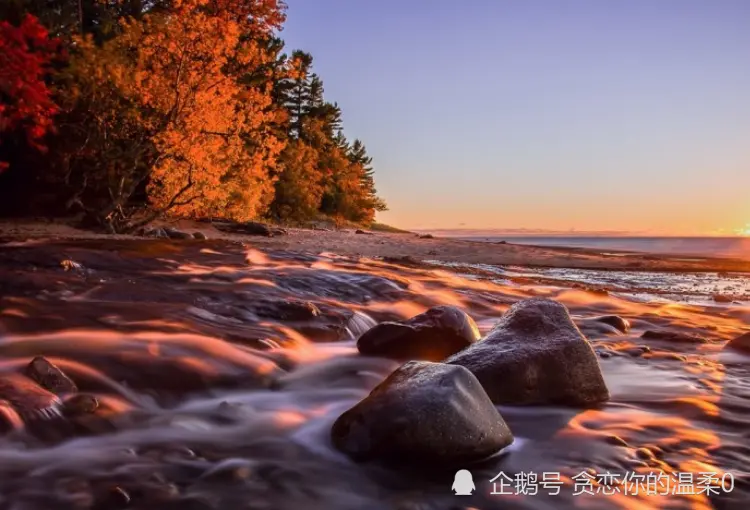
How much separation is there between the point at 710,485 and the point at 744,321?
285 inches

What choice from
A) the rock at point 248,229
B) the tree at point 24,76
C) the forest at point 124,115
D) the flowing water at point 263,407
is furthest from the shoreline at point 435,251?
the flowing water at point 263,407

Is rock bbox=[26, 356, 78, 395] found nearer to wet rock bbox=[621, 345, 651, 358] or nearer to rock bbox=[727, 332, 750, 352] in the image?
wet rock bbox=[621, 345, 651, 358]

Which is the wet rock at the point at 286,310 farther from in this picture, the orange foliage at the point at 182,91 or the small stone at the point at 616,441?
the orange foliage at the point at 182,91

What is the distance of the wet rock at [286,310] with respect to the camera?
6566 millimetres

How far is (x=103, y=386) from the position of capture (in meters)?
4.05

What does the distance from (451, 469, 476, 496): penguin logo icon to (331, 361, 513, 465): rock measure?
10cm

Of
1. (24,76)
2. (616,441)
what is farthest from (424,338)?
(24,76)

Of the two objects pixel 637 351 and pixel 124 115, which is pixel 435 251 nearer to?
pixel 124 115

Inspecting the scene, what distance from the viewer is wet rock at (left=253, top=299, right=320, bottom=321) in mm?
6566

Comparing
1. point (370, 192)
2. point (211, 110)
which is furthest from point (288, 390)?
point (370, 192)

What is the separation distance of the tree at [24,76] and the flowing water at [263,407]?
999cm

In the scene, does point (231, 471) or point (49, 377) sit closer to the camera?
point (231, 471)

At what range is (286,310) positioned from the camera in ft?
22.0

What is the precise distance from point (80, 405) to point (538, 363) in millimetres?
2927
